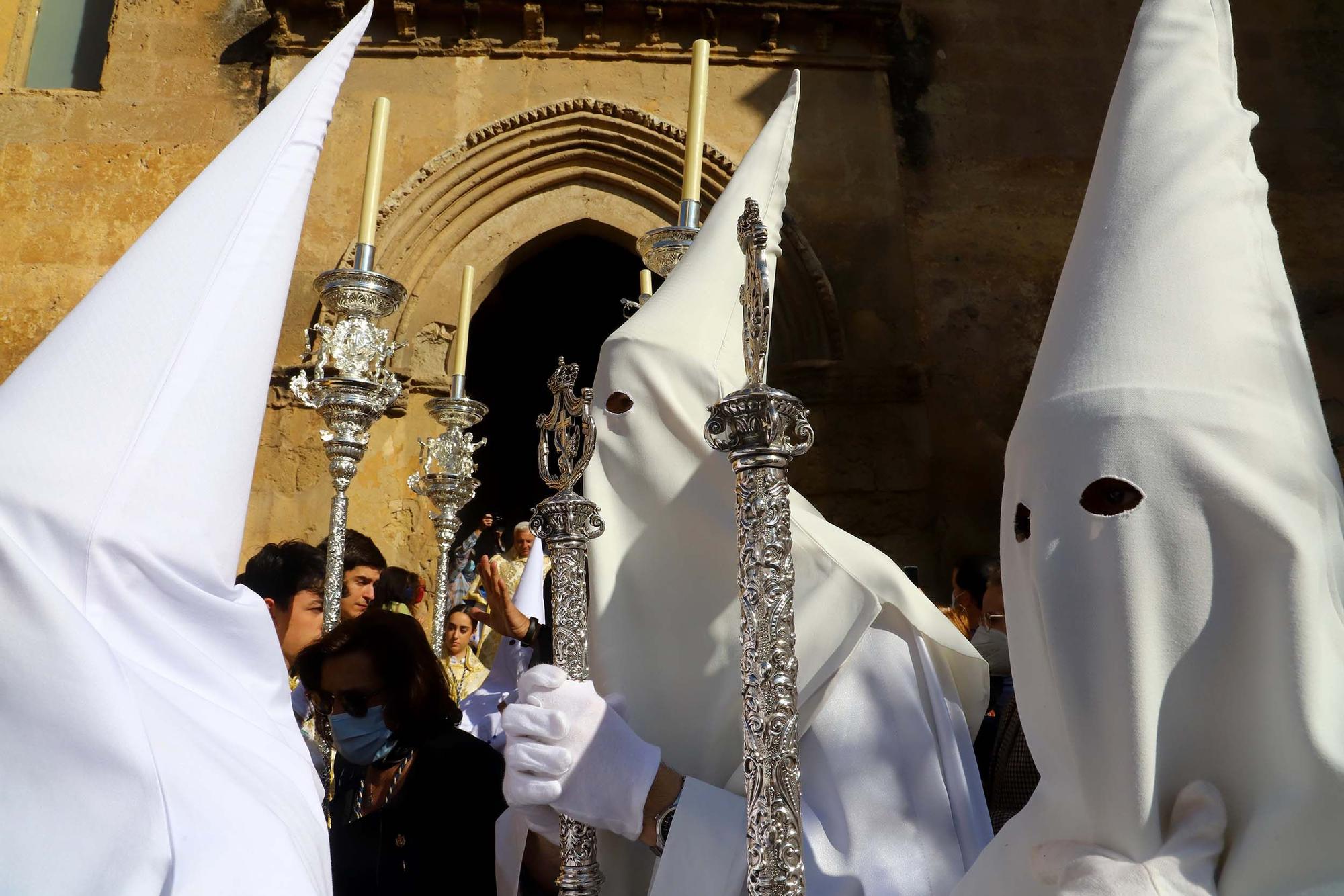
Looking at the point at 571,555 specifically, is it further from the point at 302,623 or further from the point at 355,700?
the point at 302,623

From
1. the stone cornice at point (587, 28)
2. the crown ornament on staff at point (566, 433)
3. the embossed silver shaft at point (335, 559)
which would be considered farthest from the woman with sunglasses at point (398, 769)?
the stone cornice at point (587, 28)

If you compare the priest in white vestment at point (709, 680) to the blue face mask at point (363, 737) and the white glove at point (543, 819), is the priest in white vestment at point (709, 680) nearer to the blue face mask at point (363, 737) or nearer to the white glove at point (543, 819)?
the white glove at point (543, 819)

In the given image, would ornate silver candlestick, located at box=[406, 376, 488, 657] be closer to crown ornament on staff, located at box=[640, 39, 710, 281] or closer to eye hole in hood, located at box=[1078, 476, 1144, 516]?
crown ornament on staff, located at box=[640, 39, 710, 281]

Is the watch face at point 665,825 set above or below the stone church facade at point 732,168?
below

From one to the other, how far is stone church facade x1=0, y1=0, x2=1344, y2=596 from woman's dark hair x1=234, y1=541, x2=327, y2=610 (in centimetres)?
290

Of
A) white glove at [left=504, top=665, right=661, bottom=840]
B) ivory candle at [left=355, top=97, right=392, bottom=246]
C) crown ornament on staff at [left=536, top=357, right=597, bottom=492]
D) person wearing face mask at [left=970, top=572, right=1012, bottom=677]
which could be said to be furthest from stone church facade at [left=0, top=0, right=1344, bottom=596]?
white glove at [left=504, top=665, right=661, bottom=840]

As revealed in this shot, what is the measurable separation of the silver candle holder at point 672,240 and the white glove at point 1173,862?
5.55ft

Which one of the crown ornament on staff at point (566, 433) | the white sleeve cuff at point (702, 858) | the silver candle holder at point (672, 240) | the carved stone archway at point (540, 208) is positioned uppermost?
the carved stone archway at point (540, 208)

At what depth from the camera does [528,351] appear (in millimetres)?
11953

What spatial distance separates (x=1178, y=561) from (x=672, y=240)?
1648 millimetres

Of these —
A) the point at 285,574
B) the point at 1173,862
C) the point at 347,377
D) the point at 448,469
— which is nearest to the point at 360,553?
the point at 448,469

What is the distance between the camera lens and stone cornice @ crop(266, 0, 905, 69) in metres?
7.20

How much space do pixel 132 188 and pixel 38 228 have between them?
65cm

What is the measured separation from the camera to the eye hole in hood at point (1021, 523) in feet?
4.83
